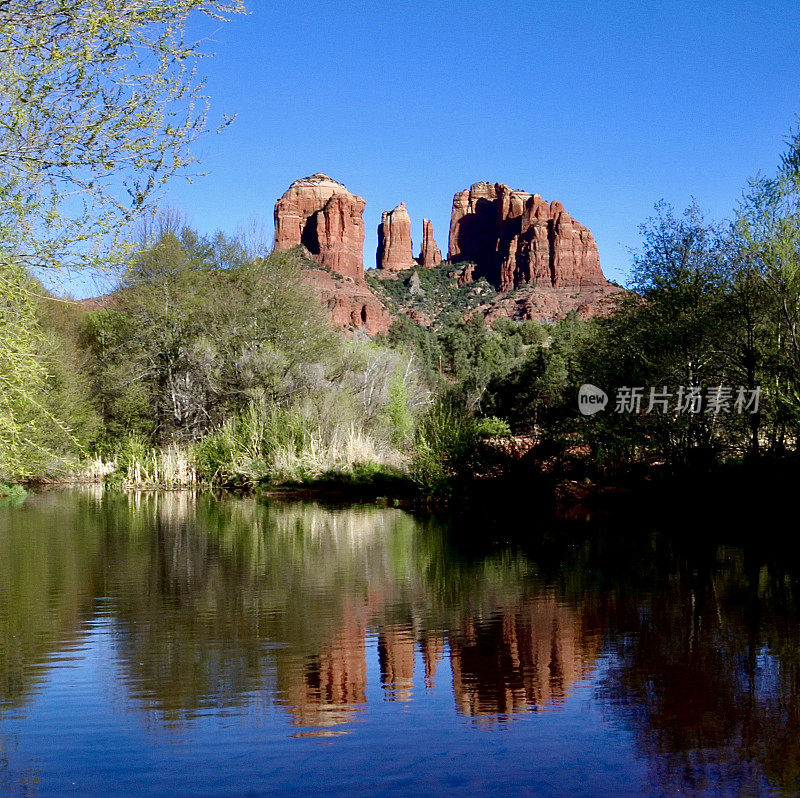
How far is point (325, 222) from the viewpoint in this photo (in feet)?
404

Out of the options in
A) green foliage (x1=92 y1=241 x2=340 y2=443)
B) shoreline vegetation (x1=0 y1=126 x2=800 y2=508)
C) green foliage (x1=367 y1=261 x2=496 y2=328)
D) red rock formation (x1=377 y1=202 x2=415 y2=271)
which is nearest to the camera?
shoreline vegetation (x1=0 y1=126 x2=800 y2=508)

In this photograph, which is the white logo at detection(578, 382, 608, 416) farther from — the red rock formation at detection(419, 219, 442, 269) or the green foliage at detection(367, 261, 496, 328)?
the red rock formation at detection(419, 219, 442, 269)

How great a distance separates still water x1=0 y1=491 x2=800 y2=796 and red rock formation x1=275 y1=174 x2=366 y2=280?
107 m

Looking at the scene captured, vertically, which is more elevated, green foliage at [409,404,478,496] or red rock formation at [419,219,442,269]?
red rock formation at [419,219,442,269]

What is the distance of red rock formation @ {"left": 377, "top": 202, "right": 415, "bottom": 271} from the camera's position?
445ft

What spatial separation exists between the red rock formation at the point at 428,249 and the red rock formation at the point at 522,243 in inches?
126

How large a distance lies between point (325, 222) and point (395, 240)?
19.5m

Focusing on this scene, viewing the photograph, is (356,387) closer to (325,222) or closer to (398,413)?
(398,413)

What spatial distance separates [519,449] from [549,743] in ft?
43.0

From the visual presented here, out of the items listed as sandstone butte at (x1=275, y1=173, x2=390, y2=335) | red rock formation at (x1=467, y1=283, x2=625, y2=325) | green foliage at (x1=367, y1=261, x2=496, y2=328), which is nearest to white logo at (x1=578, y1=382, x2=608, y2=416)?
red rock formation at (x1=467, y1=283, x2=625, y2=325)

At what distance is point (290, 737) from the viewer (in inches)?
163

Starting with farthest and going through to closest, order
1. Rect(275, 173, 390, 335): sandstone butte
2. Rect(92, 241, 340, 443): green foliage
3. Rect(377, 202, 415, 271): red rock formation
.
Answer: Rect(377, 202, 415, 271): red rock formation
Rect(275, 173, 390, 335): sandstone butte
Rect(92, 241, 340, 443): green foliage

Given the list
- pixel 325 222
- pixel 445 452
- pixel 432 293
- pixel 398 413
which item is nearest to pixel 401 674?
pixel 445 452

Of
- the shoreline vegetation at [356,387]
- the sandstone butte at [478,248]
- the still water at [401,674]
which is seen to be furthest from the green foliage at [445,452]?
the sandstone butte at [478,248]
